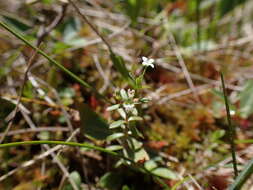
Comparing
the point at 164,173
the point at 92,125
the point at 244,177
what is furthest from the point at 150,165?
the point at 244,177

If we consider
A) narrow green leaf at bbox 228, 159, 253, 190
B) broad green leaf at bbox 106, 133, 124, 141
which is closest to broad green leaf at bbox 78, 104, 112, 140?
broad green leaf at bbox 106, 133, 124, 141

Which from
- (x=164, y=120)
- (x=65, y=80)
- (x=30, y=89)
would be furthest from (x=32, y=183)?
(x=164, y=120)

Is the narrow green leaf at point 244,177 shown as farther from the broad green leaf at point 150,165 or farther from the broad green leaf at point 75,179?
the broad green leaf at point 75,179

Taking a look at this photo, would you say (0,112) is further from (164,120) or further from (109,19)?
(109,19)

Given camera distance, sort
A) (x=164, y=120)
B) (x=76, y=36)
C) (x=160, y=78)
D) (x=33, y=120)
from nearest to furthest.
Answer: (x=33, y=120)
(x=164, y=120)
(x=160, y=78)
(x=76, y=36)

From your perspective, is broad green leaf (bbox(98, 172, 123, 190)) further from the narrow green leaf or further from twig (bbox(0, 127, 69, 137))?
the narrow green leaf

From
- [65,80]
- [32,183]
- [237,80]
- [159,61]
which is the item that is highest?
[65,80]
